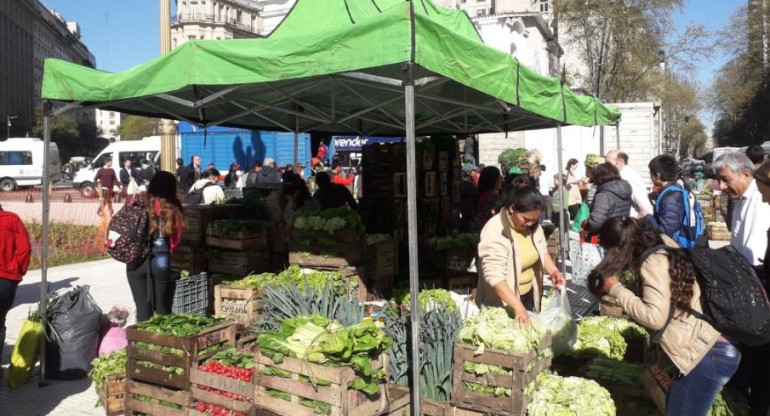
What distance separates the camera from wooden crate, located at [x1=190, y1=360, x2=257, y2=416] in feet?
13.6

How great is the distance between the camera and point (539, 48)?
46.1 meters

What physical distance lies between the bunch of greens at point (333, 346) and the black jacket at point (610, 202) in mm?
3808

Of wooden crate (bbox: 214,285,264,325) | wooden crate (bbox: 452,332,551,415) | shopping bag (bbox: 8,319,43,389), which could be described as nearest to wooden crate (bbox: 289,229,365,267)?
wooden crate (bbox: 214,285,264,325)

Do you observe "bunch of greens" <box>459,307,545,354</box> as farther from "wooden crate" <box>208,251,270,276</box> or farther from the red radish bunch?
"wooden crate" <box>208,251,270,276</box>

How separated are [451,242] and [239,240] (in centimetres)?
262

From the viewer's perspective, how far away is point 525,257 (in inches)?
182

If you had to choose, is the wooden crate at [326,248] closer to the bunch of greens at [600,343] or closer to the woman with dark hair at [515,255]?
the woman with dark hair at [515,255]

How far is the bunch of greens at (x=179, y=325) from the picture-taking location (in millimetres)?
4617

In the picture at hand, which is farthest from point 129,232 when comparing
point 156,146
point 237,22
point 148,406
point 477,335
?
point 237,22

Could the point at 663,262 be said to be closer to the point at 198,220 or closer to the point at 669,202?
the point at 669,202

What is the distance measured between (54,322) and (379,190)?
13.3 ft

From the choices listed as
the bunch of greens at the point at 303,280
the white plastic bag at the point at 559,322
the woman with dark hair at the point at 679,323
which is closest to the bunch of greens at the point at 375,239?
the bunch of greens at the point at 303,280

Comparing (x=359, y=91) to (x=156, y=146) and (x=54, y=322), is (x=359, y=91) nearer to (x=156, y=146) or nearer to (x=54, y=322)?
(x=54, y=322)

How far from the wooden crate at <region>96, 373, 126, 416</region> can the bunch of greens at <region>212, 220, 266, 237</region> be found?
2486 millimetres
